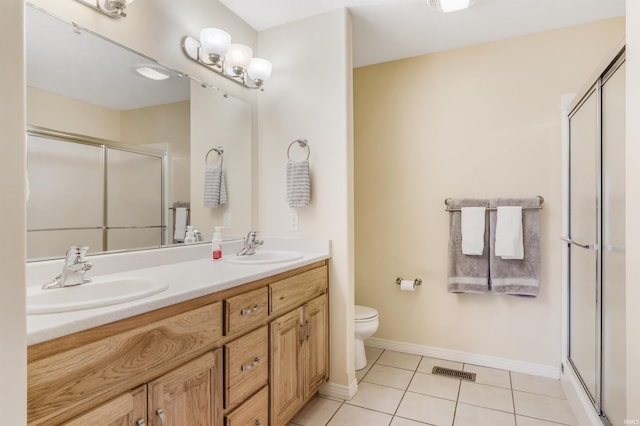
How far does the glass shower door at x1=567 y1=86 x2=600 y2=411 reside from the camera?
1675mm

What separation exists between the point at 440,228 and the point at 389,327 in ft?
3.13

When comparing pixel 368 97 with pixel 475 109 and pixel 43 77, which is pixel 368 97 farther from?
pixel 43 77

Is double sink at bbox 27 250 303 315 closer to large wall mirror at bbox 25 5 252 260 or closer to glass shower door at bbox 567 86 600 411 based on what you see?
large wall mirror at bbox 25 5 252 260

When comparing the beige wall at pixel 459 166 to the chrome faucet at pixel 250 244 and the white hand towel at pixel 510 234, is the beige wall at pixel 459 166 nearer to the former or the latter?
the white hand towel at pixel 510 234

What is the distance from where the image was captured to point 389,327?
113 inches

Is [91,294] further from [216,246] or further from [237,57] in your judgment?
[237,57]

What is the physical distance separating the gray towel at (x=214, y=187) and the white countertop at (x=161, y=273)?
0.27 m

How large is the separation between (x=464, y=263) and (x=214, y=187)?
189 cm

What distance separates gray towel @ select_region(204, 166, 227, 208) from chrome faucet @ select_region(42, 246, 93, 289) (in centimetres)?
83

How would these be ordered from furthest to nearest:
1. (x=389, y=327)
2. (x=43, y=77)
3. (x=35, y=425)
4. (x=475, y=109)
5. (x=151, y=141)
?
(x=389, y=327), (x=475, y=109), (x=151, y=141), (x=43, y=77), (x=35, y=425)

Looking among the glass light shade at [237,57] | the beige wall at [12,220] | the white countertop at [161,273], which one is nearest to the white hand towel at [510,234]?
the white countertop at [161,273]

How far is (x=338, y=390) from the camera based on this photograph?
2123 millimetres

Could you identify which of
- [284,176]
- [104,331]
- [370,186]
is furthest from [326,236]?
[104,331]

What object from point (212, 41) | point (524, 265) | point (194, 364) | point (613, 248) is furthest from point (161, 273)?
point (524, 265)
